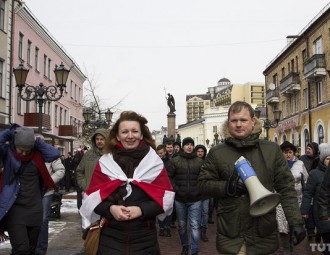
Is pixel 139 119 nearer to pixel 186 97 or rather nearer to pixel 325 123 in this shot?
pixel 325 123

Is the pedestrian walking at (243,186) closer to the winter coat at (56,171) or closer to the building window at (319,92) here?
the winter coat at (56,171)

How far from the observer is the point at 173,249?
26.7 ft

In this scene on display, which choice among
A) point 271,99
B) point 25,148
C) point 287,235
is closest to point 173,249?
point 287,235

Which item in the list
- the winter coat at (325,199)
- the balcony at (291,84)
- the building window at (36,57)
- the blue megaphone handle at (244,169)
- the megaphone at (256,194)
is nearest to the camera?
the megaphone at (256,194)

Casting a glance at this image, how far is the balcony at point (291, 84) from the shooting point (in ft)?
122

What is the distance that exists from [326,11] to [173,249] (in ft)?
83.5

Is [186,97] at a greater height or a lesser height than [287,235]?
greater

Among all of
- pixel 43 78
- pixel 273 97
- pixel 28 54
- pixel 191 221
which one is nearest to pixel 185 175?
pixel 191 221

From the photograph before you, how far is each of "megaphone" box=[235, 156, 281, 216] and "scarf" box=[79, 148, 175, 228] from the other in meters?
0.58

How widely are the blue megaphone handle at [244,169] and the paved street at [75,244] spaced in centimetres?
464

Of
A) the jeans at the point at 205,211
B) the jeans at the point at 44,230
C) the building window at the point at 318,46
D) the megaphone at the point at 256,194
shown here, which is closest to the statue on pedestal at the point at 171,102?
the building window at the point at 318,46

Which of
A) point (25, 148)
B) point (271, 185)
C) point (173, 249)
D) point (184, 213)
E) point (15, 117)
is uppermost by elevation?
point (15, 117)

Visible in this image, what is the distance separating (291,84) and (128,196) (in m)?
36.3

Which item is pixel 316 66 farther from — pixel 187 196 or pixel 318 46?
pixel 187 196
